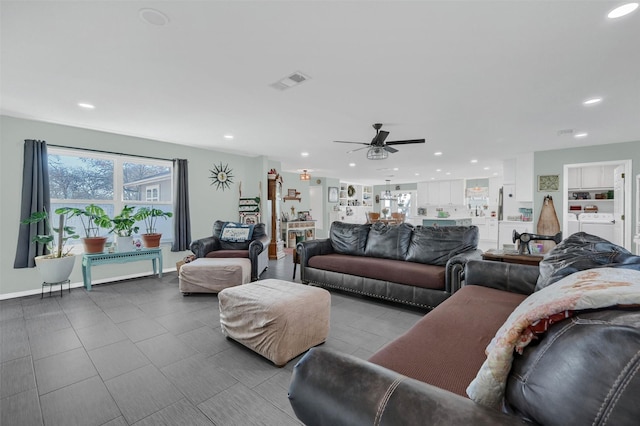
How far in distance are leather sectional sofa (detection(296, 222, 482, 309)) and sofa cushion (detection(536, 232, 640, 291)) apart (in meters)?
1.06

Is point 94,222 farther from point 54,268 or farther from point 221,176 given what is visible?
point 221,176

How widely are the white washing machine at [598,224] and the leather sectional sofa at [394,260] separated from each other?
16.0 feet

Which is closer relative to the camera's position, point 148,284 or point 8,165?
point 8,165

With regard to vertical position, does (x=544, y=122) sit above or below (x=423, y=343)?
above

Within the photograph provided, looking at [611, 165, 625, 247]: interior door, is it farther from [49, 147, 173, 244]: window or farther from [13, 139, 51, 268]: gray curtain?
[13, 139, 51, 268]: gray curtain

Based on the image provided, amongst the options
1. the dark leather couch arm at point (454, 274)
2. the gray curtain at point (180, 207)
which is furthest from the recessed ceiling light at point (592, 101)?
the gray curtain at point (180, 207)

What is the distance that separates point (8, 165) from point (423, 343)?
545 centimetres

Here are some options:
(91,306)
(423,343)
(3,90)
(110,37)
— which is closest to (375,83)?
(110,37)

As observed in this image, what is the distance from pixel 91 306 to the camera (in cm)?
340

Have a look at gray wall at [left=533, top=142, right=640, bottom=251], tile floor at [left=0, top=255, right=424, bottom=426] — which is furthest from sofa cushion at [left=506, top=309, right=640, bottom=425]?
gray wall at [left=533, top=142, right=640, bottom=251]

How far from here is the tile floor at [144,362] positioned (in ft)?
5.33

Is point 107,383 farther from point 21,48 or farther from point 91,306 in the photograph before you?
point 21,48

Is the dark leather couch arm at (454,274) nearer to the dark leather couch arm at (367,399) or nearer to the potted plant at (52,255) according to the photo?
the dark leather couch arm at (367,399)

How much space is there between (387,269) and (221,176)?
428 cm
